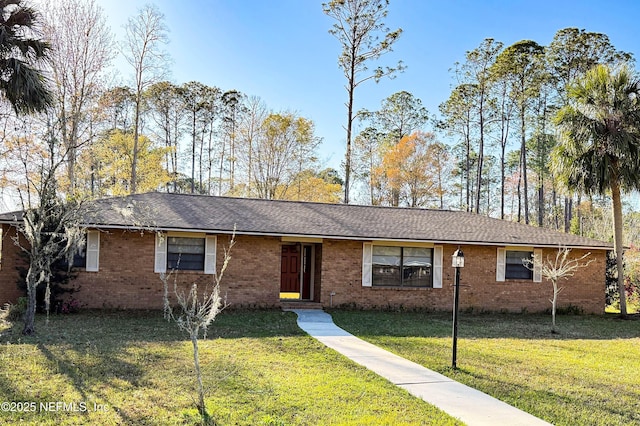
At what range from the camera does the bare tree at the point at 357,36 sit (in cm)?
2583

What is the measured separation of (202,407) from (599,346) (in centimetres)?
946

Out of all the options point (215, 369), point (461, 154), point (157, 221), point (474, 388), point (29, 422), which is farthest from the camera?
point (461, 154)

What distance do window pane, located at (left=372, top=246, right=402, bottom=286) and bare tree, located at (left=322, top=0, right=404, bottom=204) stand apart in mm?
10695

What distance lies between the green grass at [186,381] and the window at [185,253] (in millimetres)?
4082

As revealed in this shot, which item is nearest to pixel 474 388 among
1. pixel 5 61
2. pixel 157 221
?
pixel 157 221

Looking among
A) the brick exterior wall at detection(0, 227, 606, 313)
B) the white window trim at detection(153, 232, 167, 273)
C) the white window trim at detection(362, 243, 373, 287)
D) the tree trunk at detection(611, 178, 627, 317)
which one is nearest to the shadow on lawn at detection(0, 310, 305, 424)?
the brick exterior wall at detection(0, 227, 606, 313)

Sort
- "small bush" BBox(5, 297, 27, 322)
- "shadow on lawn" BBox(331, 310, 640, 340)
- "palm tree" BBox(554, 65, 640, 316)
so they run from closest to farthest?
"small bush" BBox(5, 297, 27, 322) < "shadow on lawn" BBox(331, 310, 640, 340) < "palm tree" BBox(554, 65, 640, 316)

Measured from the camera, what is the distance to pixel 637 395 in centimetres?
685

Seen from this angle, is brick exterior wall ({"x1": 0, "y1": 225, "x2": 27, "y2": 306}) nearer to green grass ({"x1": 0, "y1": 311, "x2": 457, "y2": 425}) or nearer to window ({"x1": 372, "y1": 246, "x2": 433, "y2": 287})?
green grass ({"x1": 0, "y1": 311, "x2": 457, "y2": 425})

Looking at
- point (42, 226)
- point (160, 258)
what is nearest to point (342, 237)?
point (160, 258)

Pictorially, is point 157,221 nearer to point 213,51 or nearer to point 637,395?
point 213,51

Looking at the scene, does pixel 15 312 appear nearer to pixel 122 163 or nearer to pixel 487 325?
pixel 487 325

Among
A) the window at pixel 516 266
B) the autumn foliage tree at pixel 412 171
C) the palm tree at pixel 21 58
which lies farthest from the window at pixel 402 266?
the autumn foliage tree at pixel 412 171

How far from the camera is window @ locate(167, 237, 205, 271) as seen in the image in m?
14.2
